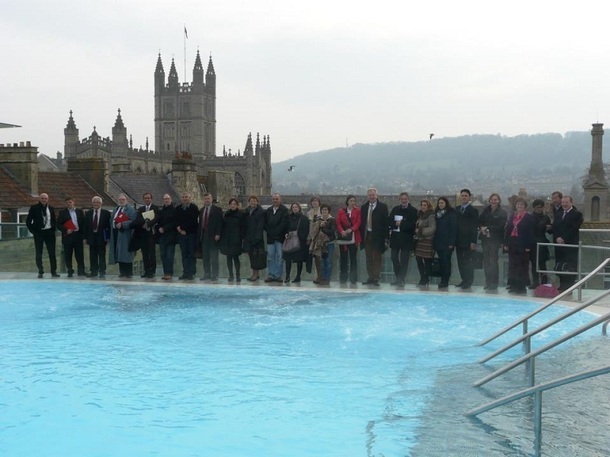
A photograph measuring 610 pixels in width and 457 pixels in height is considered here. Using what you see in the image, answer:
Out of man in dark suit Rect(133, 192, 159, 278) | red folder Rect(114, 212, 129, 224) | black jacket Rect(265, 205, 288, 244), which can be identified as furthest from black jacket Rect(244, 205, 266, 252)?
red folder Rect(114, 212, 129, 224)

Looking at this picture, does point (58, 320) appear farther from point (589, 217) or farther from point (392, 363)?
point (589, 217)

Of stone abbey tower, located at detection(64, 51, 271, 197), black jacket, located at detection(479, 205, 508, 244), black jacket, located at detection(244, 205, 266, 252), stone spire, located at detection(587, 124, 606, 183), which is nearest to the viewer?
black jacket, located at detection(479, 205, 508, 244)

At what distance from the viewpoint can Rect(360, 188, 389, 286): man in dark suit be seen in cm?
1370

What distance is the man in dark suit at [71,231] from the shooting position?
14844mm

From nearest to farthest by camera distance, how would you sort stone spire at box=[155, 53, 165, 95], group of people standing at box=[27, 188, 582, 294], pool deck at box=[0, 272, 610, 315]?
pool deck at box=[0, 272, 610, 315]
group of people standing at box=[27, 188, 582, 294]
stone spire at box=[155, 53, 165, 95]

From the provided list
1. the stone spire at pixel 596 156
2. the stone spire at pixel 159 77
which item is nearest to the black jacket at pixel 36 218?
the stone spire at pixel 596 156

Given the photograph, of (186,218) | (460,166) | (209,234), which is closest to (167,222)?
(186,218)

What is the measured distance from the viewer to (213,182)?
47.1 metres

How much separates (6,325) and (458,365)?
6446 millimetres

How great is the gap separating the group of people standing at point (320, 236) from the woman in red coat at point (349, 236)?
20mm

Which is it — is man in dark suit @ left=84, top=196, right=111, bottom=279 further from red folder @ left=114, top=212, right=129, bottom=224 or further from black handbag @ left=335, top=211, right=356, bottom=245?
black handbag @ left=335, top=211, right=356, bottom=245

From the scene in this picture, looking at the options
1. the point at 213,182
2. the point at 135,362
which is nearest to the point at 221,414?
the point at 135,362

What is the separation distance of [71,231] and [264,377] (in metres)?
8.72

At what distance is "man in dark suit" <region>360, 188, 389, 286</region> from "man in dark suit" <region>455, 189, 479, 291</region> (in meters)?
1.38
